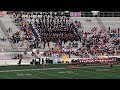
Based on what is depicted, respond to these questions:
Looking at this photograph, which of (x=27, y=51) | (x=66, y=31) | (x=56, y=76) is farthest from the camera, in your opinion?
(x=66, y=31)

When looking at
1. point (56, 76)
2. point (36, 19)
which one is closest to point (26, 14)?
point (36, 19)

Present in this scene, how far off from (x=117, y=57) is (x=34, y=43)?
635 centimetres

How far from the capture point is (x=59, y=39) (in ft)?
113

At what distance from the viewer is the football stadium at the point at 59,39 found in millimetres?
28812

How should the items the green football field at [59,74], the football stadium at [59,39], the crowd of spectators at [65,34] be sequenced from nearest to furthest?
1. the green football field at [59,74]
2. the football stadium at [59,39]
3. the crowd of spectators at [65,34]

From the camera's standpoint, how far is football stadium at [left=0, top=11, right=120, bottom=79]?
94.5ft

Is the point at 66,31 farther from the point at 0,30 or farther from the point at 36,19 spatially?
the point at 0,30

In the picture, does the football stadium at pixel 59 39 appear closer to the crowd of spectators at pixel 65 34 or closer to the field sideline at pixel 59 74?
the crowd of spectators at pixel 65 34

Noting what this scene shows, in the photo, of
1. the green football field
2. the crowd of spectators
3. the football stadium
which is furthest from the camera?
the crowd of spectators

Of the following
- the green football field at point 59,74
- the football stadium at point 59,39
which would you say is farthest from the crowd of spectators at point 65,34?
the green football field at point 59,74

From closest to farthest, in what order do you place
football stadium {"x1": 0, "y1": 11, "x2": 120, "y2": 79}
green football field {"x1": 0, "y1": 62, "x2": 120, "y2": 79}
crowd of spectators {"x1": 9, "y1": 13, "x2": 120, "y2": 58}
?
green football field {"x1": 0, "y1": 62, "x2": 120, "y2": 79}, football stadium {"x1": 0, "y1": 11, "x2": 120, "y2": 79}, crowd of spectators {"x1": 9, "y1": 13, "x2": 120, "y2": 58}

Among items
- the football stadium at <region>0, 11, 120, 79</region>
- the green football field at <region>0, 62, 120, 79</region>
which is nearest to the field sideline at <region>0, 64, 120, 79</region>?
the green football field at <region>0, 62, 120, 79</region>

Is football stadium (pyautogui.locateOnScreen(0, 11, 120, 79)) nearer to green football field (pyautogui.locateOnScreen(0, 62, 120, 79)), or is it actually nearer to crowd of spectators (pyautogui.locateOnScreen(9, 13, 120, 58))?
crowd of spectators (pyautogui.locateOnScreen(9, 13, 120, 58))

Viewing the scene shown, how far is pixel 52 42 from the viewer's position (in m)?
34.0
